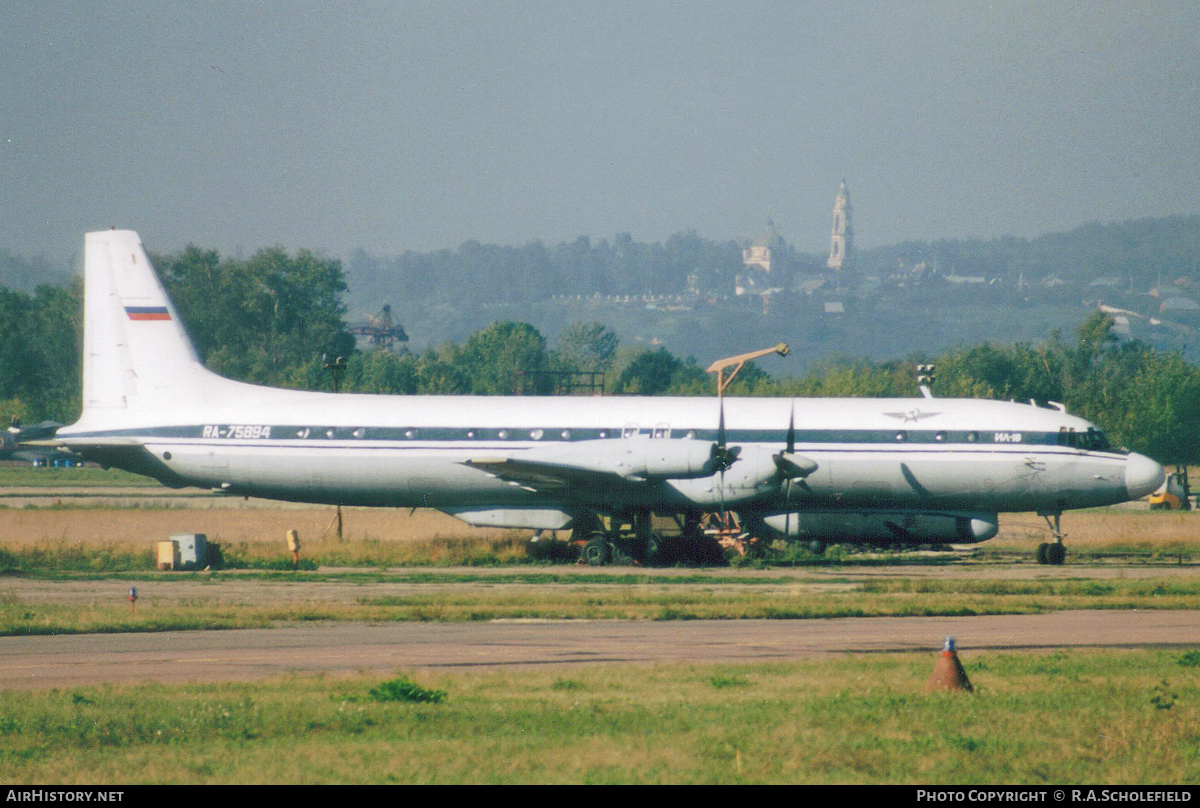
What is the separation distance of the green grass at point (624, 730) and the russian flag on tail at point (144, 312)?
2481cm

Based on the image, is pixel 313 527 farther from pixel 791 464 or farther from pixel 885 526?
pixel 885 526

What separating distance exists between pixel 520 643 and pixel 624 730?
768 cm

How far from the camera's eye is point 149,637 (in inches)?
Result: 846

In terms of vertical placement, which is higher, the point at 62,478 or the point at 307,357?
the point at 307,357

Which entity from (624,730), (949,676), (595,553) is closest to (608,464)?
(595,553)

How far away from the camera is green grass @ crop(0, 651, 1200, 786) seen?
11641 mm

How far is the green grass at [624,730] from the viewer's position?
11641 mm

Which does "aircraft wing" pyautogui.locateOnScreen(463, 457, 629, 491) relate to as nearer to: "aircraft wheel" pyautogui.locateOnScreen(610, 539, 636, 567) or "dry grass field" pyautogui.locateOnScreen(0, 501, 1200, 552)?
"aircraft wheel" pyautogui.locateOnScreen(610, 539, 636, 567)

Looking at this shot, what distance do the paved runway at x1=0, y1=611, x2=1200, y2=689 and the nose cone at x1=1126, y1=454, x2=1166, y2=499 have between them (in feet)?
36.0

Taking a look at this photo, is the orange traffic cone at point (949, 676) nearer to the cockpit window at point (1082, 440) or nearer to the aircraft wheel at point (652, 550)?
the aircraft wheel at point (652, 550)

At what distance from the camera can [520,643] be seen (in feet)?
68.5

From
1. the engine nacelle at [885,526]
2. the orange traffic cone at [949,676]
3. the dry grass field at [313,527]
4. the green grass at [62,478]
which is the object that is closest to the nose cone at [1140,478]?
the engine nacelle at [885,526]

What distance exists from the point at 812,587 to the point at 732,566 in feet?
21.0
